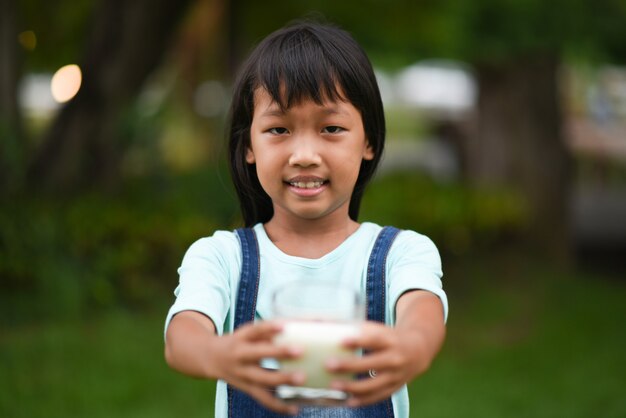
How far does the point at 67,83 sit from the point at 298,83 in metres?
5.08

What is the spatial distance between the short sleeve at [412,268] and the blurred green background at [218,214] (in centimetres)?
296

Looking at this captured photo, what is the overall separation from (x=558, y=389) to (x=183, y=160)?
4.80m

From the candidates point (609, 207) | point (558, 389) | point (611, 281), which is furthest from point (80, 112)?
point (609, 207)

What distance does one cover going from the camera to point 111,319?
5500mm

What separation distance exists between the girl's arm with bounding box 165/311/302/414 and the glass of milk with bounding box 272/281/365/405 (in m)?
0.03

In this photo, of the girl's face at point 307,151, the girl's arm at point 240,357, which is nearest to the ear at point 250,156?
the girl's face at point 307,151

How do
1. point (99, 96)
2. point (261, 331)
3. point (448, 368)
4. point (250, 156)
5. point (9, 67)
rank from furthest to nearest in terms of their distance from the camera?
1. point (9, 67)
2. point (99, 96)
3. point (448, 368)
4. point (250, 156)
5. point (261, 331)

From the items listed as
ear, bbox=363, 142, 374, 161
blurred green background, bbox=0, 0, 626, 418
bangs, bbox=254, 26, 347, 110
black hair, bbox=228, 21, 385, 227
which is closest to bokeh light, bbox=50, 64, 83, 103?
blurred green background, bbox=0, 0, 626, 418

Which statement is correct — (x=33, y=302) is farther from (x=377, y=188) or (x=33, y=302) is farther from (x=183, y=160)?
(x=183, y=160)

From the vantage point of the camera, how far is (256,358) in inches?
56.3

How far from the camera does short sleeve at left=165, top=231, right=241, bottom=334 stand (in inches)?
68.5

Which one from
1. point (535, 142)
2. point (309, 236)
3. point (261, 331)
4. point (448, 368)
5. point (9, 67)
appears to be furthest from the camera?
point (535, 142)

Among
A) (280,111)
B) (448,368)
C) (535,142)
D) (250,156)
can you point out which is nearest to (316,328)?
(280,111)

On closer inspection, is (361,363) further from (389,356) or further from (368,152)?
(368,152)
